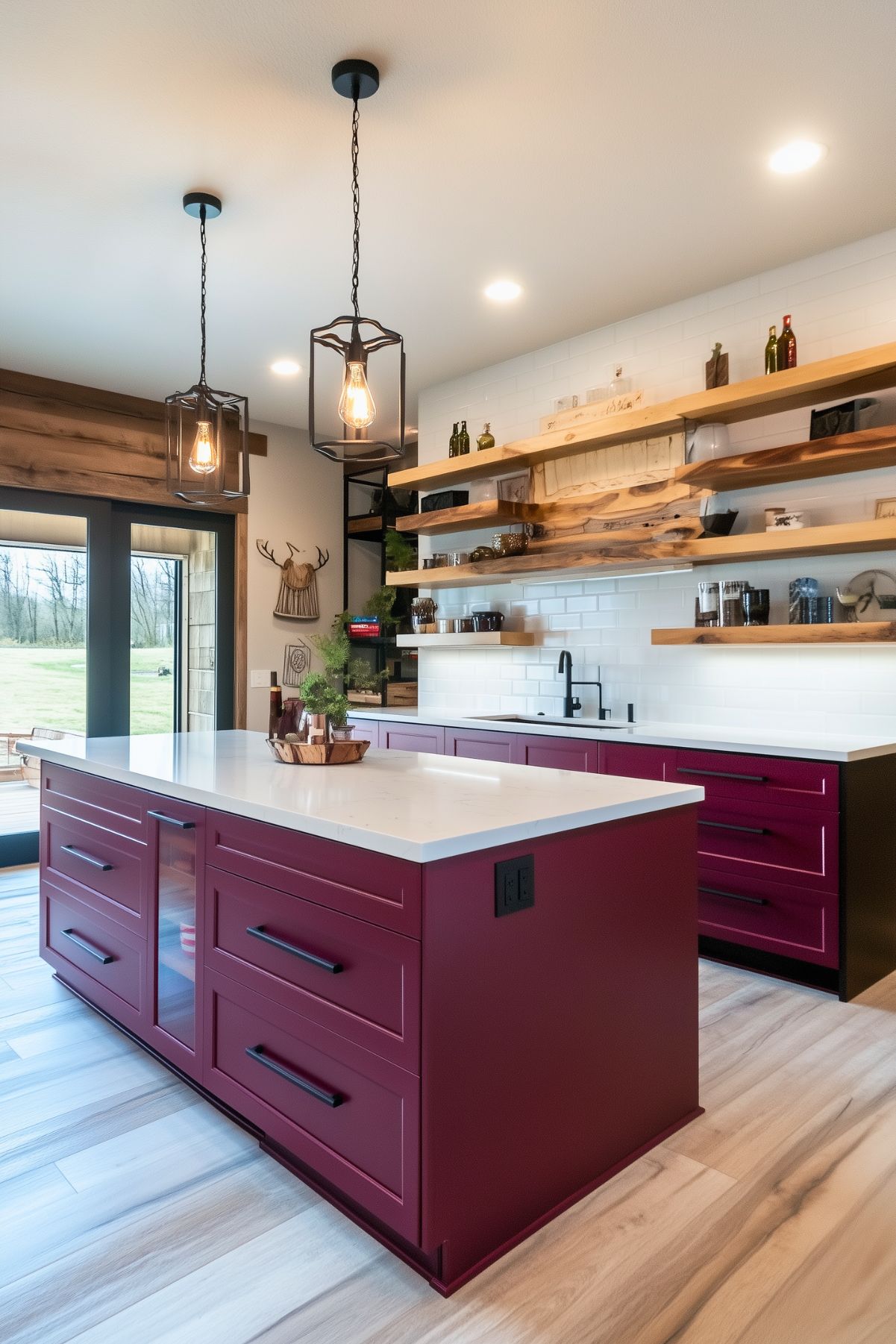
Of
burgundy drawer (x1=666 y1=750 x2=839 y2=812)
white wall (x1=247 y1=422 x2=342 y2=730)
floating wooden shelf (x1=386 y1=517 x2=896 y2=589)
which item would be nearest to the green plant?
white wall (x1=247 y1=422 x2=342 y2=730)

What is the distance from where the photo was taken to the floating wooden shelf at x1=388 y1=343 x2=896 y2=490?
10.3 ft

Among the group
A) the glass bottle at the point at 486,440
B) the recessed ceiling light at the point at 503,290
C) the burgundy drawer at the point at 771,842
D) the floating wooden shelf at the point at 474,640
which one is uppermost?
the recessed ceiling light at the point at 503,290

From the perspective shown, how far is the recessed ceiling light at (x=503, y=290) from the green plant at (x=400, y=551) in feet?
7.48

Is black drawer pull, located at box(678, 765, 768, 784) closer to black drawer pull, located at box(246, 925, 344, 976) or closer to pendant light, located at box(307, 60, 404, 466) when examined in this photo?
pendant light, located at box(307, 60, 404, 466)

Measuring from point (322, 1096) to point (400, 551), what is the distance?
180 inches

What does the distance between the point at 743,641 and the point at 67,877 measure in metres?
2.69

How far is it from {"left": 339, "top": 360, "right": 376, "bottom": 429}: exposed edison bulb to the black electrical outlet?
4.20 feet

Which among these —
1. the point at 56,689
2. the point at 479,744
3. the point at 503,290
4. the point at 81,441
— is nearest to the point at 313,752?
the point at 479,744

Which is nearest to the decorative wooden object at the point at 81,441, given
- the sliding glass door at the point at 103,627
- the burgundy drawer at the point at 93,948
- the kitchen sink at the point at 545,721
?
the sliding glass door at the point at 103,627

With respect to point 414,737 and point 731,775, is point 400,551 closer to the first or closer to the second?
point 414,737

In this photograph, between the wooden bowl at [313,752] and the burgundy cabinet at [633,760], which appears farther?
the burgundy cabinet at [633,760]

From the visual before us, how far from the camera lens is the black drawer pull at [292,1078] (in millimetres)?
1705

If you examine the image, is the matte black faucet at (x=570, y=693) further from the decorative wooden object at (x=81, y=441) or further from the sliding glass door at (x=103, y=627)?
the sliding glass door at (x=103, y=627)

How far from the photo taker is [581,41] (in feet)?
7.45
